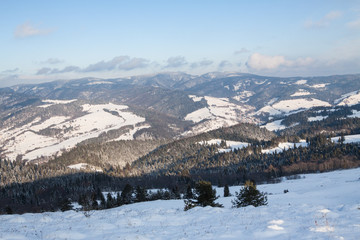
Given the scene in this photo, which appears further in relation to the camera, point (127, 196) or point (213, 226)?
point (127, 196)

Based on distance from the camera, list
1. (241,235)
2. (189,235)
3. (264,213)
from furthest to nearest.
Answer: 1. (264,213)
2. (189,235)
3. (241,235)

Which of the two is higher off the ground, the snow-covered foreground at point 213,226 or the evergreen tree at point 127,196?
the snow-covered foreground at point 213,226

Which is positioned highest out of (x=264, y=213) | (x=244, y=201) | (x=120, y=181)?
(x=264, y=213)

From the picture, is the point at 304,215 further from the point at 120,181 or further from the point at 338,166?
the point at 120,181

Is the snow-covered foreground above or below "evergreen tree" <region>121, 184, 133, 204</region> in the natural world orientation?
above

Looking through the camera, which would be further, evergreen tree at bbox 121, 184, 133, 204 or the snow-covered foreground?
evergreen tree at bbox 121, 184, 133, 204

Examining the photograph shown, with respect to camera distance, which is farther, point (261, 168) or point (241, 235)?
point (261, 168)

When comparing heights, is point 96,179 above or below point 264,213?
below

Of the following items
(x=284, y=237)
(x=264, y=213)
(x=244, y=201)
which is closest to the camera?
(x=284, y=237)

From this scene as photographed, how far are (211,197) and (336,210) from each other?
20.8m

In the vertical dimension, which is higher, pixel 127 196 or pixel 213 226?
pixel 213 226

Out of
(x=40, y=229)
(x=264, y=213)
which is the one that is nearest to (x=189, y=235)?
(x=264, y=213)

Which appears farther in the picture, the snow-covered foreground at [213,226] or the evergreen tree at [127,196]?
the evergreen tree at [127,196]

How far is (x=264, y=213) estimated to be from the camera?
87.1 ft
